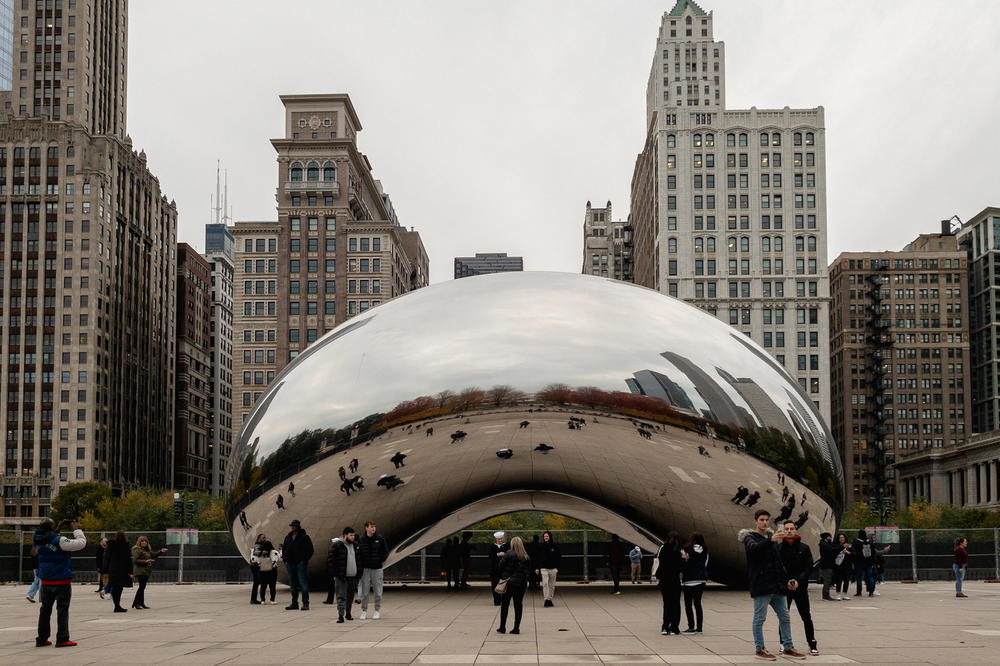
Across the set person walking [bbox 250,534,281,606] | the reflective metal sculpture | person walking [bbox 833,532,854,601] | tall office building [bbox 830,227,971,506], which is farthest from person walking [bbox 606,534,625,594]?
tall office building [bbox 830,227,971,506]

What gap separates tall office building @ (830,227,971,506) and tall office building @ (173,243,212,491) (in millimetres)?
94421

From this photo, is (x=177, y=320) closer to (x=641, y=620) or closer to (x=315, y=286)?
(x=315, y=286)

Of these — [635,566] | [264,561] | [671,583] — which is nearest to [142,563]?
[264,561]

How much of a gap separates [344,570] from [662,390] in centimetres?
628

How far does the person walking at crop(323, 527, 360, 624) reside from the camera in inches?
651

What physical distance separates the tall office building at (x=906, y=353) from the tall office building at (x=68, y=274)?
9907 centimetres

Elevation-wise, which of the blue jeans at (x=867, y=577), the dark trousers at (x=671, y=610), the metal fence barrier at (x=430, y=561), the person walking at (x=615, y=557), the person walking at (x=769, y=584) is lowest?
the metal fence barrier at (x=430, y=561)

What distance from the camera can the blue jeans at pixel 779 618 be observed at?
11797mm

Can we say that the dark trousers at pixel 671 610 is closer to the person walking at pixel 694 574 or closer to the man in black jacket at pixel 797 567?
the person walking at pixel 694 574

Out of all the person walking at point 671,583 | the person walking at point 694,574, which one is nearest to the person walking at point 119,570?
the person walking at point 671,583

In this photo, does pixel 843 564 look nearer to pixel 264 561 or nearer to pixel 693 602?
pixel 693 602

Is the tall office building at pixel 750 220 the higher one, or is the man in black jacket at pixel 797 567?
the tall office building at pixel 750 220

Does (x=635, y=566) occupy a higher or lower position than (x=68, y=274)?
lower

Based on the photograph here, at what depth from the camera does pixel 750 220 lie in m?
125
